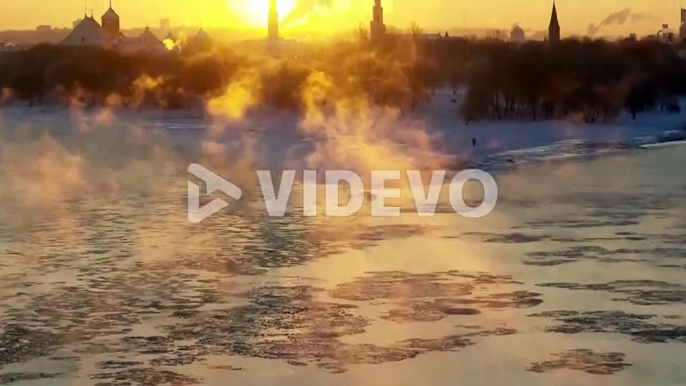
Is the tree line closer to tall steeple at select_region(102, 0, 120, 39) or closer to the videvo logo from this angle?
the videvo logo

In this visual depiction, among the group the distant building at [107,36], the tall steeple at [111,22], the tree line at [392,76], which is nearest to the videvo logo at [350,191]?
the tree line at [392,76]

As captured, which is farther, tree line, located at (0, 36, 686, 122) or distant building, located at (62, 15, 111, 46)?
distant building, located at (62, 15, 111, 46)

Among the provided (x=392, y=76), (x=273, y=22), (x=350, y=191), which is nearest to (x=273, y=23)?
(x=273, y=22)

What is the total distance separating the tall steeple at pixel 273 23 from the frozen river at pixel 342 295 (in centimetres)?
5891

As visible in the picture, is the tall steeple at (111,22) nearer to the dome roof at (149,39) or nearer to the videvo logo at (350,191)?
the dome roof at (149,39)

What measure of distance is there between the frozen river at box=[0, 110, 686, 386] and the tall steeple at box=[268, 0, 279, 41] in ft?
193

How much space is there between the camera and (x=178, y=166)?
1747 cm

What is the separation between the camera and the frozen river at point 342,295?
6.26m

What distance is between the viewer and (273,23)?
7244 cm

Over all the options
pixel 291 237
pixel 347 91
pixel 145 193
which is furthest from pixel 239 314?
pixel 347 91

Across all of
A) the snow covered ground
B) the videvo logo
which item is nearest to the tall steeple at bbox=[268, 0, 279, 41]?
the snow covered ground

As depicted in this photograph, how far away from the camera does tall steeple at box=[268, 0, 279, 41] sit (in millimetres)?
71875

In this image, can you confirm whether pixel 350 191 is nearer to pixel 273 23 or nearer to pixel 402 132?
pixel 402 132

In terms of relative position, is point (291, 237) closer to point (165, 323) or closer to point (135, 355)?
point (165, 323)
